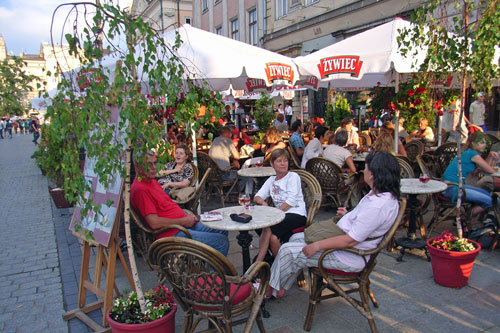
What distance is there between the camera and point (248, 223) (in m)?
2.91

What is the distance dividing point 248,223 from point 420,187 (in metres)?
2.20

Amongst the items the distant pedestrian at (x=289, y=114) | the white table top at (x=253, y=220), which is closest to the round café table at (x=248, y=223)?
the white table top at (x=253, y=220)

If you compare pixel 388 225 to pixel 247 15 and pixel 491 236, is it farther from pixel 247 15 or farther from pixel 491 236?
pixel 247 15

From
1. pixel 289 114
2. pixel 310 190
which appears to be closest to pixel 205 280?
pixel 310 190

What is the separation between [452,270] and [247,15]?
72.7 feet

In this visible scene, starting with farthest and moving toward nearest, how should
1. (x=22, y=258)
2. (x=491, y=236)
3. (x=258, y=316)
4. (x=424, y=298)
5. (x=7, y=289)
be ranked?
(x=22, y=258) → (x=491, y=236) → (x=7, y=289) → (x=424, y=298) → (x=258, y=316)

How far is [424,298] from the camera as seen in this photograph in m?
3.16

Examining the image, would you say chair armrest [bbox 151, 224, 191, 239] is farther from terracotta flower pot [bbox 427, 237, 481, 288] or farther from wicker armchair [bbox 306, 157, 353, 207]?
wicker armchair [bbox 306, 157, 353, 207]

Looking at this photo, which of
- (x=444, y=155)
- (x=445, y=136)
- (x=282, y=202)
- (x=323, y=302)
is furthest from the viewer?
(x=445, y=136)

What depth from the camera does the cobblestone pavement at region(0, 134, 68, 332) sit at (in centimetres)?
325

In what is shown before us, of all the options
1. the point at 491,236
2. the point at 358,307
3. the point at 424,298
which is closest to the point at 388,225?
the point at 358,307

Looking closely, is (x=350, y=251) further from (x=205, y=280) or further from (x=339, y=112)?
(x=339, y=112)

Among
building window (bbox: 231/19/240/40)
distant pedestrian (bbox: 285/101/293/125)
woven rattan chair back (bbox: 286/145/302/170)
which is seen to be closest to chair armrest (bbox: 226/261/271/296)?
woven rattan chair back (bbox: 286/145/302/170)

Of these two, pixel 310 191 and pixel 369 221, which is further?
pixel 310 191
